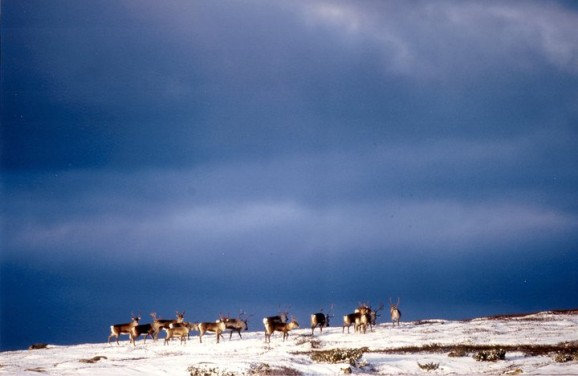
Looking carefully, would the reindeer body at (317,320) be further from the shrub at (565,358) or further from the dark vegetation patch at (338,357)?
the shrub at (565,358)

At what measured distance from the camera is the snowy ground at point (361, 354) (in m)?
26.7

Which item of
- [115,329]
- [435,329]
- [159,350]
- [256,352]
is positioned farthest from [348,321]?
[115,329]

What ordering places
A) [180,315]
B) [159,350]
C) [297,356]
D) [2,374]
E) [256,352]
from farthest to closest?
[180,315] < [159,350] < [256,352] < [297,356] < [2,374]

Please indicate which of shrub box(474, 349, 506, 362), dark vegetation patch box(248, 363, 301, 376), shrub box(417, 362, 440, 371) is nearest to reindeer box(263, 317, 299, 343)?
dark vegetation patch box(248, 363, 301, 376)

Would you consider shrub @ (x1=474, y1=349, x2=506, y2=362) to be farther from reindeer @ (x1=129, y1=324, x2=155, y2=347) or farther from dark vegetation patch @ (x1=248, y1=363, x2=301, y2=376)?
reindeer @ (x1=129, y1=324, x2=155, y2=347)

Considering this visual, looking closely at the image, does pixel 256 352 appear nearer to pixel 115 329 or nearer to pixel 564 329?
pixel 115 329

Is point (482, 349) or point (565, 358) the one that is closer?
point (565, 358)

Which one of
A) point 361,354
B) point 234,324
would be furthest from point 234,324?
point 361,354

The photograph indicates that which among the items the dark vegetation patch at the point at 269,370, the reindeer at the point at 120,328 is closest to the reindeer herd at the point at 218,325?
the reindeer at the point at 120,328

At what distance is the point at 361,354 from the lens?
2988 cm

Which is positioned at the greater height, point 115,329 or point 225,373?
point 115,329

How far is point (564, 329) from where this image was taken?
4050 centimetres

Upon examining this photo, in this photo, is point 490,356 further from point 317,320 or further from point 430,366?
point 317,320

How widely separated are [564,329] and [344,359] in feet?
65.6
